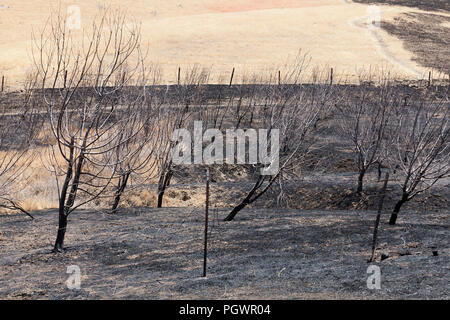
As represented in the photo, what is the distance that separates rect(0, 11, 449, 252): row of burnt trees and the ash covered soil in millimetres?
768

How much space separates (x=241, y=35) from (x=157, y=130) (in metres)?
34.8

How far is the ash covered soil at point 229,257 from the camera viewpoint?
36.1 feet

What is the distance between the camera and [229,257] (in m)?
13.2

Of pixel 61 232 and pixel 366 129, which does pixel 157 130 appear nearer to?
pixel 366 129

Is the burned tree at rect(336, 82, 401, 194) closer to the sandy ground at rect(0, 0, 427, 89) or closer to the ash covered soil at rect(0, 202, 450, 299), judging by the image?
the ash covered soil at rect(0, 202, 450, 299)

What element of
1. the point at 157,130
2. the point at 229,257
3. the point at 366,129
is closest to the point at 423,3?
the point at 366,129

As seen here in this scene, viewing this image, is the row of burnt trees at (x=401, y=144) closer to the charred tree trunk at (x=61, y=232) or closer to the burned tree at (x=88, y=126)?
the burned tree at (x=88, y=126)

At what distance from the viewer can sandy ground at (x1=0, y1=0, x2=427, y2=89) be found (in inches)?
1809

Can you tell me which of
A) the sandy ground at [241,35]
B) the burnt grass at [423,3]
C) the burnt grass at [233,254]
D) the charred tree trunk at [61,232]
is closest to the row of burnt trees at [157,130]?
the charred tree trunk at [61,232]

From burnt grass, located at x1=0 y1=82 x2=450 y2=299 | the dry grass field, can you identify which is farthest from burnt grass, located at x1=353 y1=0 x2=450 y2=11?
burnt grass, located at x1=0 y1=82 x2=450 y2=299

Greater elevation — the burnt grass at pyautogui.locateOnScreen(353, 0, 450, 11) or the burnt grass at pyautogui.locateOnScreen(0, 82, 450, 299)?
the burnt grass at pyautogui.locateOnScreen(353, 0, 450, 11)

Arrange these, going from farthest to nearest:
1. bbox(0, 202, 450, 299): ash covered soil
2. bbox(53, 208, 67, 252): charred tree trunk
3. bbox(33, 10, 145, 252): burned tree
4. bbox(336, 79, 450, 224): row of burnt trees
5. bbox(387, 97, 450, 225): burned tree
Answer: bbox(336, 79, 450, 224): row of burnt trees
bbox(387, 97, 450, 225): burned tree
bbox(53, 208, 67, 252): charred tree trunk
bbox(33, 10, 145, 252): burned tree
bbox(0, 202, 450, 299): ash covered soil

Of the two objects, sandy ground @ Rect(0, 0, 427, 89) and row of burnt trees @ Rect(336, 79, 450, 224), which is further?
sandy ground @ Rect(0, 0, 427, 89)
